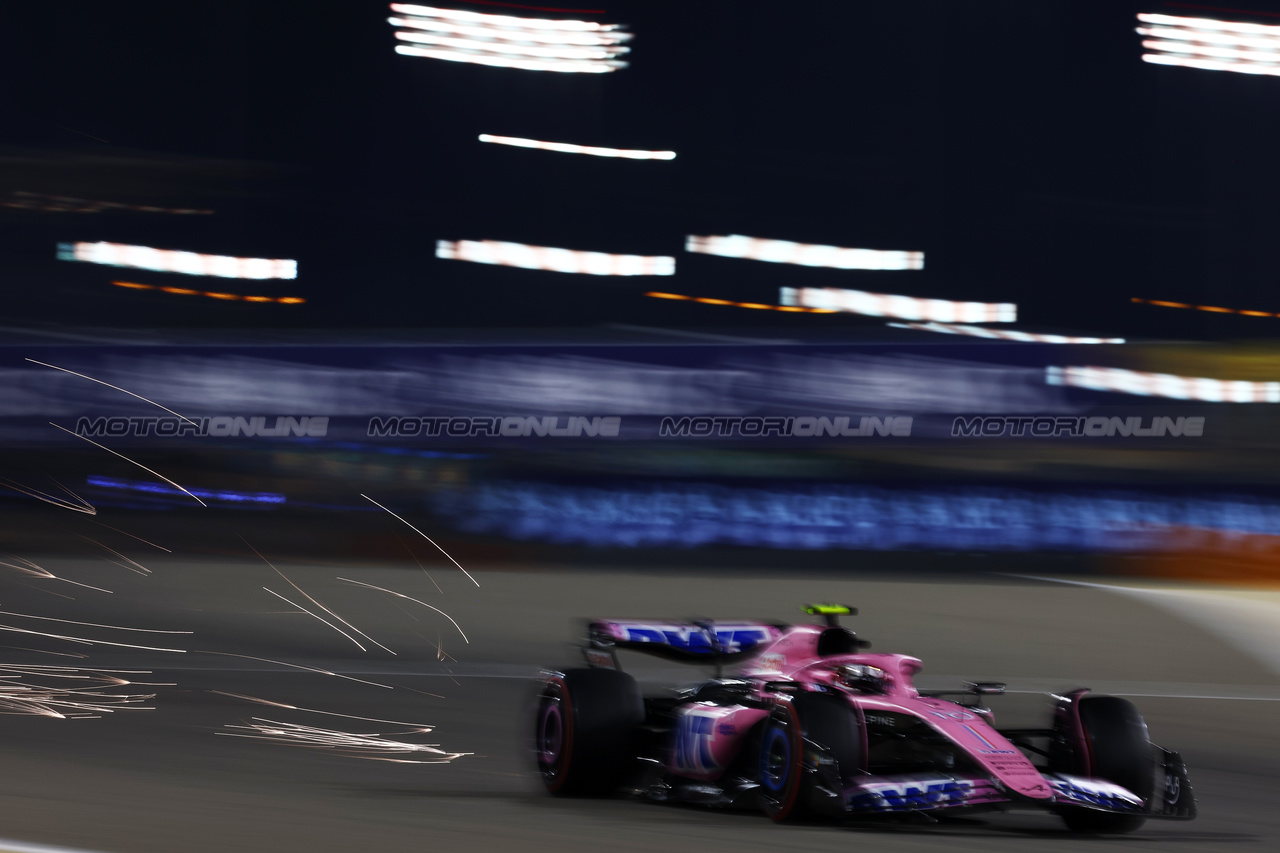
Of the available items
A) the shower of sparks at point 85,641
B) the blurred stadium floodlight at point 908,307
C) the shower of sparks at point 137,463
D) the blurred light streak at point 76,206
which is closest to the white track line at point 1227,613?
the blurred stadium floodlight at point 908,307

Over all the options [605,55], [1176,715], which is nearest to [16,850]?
[1176,715]

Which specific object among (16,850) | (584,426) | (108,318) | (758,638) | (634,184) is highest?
(634,184)

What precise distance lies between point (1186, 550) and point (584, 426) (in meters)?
5.87

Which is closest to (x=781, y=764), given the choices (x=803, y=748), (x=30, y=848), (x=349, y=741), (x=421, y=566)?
(x=803, y=748)

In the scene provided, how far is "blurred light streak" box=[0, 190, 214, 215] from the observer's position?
18000mm

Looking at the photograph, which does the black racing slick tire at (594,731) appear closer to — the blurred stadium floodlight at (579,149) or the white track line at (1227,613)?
the white track line at (1227,613)

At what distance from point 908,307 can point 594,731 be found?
11351 mm

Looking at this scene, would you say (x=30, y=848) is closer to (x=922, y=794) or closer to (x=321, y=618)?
(x=922, y=794)

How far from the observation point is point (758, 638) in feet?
18.8

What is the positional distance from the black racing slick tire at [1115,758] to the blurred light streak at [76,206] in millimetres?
14847

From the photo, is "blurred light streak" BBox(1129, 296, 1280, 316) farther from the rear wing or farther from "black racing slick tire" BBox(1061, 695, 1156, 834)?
"black racing slick tire" BBox(1061, 695, 1156, 834)

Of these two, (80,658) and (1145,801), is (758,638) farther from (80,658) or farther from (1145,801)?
(80,658)

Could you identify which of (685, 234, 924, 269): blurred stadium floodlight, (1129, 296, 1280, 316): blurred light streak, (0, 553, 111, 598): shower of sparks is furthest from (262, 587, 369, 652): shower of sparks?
(1129, 296, 1280, 316): blurred light streak

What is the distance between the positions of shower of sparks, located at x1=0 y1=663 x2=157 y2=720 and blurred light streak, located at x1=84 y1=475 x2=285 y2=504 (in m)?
6.26
